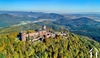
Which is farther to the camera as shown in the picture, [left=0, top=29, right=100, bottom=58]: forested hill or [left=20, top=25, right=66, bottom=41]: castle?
[left=20, top=25, right=66, bottom=41]: castle

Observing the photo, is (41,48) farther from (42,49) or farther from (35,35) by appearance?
(35,35)

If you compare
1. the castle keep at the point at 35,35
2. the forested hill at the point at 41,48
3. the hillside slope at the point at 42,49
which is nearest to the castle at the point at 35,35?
the castle keep at the point at 35,35

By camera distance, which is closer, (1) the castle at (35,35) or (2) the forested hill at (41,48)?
(2) the forested hill at (41,48)

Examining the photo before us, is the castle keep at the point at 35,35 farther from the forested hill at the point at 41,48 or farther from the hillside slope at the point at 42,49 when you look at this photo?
the hillside slope at the point at 42,49

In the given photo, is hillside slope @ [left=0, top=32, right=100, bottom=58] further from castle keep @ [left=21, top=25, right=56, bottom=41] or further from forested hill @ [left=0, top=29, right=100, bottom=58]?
castle keep @ [left=21, top=25, right=56, bottom=41]

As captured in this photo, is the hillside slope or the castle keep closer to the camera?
the hillside slope

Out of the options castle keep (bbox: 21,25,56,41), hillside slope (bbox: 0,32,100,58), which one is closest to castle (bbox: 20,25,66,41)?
castle keep (bbox: 21,25,56,41)

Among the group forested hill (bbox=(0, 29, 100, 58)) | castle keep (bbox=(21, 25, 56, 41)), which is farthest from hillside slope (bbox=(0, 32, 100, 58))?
castle keep (bbox=(21, 25, 56, 41))

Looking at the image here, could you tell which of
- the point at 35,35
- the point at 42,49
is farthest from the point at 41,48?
the point at 35,35

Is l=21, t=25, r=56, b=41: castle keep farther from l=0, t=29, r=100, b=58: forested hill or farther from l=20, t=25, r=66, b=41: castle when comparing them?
l=0, t=29, r=100, b=58: forested hill

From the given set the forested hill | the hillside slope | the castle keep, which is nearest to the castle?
the castle keep

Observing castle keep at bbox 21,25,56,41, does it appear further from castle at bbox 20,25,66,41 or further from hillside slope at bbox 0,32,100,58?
hillside slope at bbox 0,32,100,58
